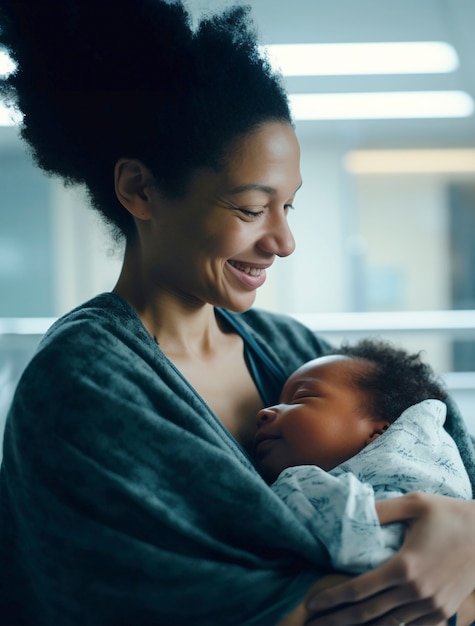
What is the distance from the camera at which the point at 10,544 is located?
868 millimetres

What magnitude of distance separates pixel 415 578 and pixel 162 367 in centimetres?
39

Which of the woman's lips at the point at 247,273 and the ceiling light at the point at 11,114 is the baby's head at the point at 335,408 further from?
the ceiling light at the point at 11,114

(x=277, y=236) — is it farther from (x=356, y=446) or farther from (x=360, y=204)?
(x=360, y=204)

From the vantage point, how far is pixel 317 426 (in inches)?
38.1

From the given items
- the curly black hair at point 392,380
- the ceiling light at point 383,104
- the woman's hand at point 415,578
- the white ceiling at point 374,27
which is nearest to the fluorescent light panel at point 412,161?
the ceiling light at point 383,104

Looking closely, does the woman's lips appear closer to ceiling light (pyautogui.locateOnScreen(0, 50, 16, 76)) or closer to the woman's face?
the woman's face

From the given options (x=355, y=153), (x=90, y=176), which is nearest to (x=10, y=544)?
(x=90, y=176)

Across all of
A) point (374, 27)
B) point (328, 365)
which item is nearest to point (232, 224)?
point (328, 365)

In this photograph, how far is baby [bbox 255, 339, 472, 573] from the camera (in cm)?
79

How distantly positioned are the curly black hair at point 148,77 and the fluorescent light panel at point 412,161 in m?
3.03

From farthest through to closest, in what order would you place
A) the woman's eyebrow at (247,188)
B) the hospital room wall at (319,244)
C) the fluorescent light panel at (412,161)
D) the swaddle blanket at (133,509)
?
1. the fluorescent light panel at (412,161)
2. the hospital room wall at (319,244)
3. the woman's eyebrow at (247,188)
4. the swaddle blanket at (133,509)

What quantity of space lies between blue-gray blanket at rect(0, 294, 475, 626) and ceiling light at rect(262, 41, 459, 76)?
1.18 metres

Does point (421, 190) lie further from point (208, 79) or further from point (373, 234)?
point (208, 79)

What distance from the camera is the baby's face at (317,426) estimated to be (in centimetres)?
97
